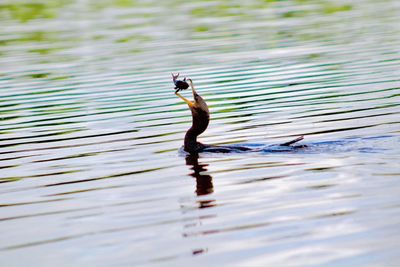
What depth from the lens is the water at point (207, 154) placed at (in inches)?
380

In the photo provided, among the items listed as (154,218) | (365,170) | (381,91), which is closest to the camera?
(154,218)

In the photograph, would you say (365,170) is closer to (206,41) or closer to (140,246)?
(140,246)

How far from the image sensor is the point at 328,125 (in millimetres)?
17141

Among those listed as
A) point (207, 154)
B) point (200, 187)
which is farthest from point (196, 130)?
point (200, 187)

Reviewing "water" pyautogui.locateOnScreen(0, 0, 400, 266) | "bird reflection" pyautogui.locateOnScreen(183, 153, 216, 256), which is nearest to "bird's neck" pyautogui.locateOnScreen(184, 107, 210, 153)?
"bird reflection" pyautogui.locateOnScreen(183, 153, 216, 256)

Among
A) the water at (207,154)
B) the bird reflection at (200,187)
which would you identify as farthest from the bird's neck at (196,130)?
the water at (207,154)

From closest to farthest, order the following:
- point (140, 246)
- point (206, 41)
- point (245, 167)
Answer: point (140, 246) → point (245, 167) → point (206, 41)

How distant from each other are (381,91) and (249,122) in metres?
4.16

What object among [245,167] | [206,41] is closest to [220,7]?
[206,41]

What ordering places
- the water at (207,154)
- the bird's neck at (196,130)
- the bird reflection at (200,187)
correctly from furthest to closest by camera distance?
the bird's neck at (196,130) < the bird reflection at (200,187) < the water at (207,154)

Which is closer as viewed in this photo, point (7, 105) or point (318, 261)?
point (318, 261)

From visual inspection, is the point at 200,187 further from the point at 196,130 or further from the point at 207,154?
the point at 196,130

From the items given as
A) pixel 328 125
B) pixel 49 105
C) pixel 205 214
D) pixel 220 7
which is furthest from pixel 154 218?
pixel 220 7

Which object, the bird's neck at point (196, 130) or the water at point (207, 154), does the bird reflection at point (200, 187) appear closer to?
the water at point (207, 154)
